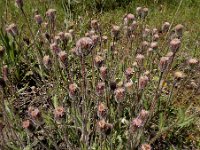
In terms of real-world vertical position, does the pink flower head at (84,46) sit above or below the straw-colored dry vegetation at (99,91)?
above

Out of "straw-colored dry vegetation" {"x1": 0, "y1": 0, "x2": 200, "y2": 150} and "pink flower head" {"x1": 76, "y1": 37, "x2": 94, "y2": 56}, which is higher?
"pink flower head" {"x1": 76, "y1": 37, "x2": 94, "y2": 56}

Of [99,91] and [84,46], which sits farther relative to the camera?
[99,91]

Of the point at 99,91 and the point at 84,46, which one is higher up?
the point at 84,46

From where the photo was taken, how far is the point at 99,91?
2.05 metres

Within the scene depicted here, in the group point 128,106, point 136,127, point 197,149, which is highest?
point 136,127

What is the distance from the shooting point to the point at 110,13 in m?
4.70

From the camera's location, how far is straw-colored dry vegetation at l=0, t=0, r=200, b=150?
2.08 meters

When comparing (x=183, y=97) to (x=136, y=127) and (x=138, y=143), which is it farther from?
(x=136, y=127)

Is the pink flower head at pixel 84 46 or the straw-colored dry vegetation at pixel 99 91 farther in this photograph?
the straw-colored dry vegetation at pixel 99 91

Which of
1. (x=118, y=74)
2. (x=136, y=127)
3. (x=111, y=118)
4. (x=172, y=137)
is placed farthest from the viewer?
(x=118, y=74)

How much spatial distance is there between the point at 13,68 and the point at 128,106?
1.15 metres

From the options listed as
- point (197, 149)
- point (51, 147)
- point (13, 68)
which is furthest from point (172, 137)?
point (13, 68)

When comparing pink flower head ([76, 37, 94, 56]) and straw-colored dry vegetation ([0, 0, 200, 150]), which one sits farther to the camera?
straw-colored dry vegetation ([0, 0, 200, 150])

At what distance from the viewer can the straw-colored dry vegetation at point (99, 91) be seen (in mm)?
2076
